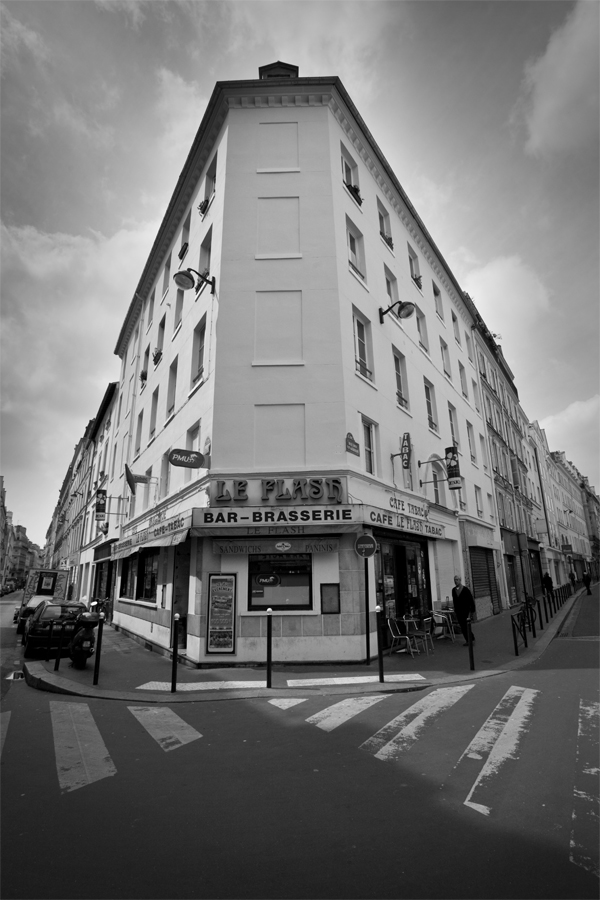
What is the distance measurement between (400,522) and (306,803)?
31.7 ft

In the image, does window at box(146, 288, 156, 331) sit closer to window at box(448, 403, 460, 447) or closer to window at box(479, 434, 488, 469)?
window at box(448, 403, 460, 447)

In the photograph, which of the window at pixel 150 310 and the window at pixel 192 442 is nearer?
the window at pixel 192 442

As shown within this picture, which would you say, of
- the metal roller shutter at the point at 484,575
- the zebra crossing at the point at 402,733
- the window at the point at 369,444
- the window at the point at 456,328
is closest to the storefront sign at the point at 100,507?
the window at the point at 369,444

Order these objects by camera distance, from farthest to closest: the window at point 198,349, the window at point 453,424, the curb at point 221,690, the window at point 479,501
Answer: the window at point 479,501 → the window at point 453,424 → the window at point 198,349 → the curb at point 221,690

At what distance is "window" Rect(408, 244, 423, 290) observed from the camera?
2016 cm

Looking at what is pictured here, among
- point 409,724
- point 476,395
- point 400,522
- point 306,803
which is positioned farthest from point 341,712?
point 476,395

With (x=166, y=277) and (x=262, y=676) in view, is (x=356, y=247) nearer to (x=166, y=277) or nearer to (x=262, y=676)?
(x=166, y=277)

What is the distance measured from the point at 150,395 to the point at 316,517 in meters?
11.6

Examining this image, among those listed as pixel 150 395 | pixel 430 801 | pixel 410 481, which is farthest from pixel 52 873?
pixel 150 395

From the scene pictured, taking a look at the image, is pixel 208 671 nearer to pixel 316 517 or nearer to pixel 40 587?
pixel 316 517

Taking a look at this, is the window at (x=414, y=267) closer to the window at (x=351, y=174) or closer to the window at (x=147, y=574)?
the window at (x=351, y=174)

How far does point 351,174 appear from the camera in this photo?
1667 centimetres

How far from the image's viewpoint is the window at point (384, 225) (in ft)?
58.9

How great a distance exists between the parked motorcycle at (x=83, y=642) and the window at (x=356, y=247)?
40.9ft
